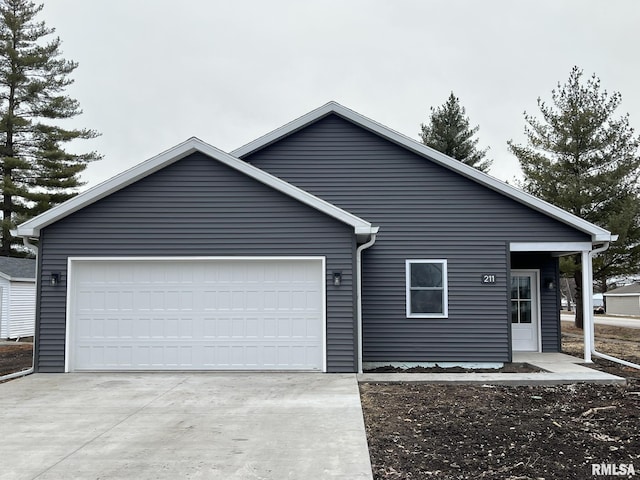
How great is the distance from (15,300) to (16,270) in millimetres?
1107

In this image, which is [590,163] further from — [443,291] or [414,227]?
[443,291]

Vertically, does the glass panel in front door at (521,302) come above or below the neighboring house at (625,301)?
above

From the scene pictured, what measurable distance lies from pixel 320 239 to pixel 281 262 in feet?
2.70

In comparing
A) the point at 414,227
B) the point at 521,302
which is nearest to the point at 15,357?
the point at 414,227

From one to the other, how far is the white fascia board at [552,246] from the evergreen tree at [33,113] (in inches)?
893

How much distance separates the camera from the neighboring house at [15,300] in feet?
61.4

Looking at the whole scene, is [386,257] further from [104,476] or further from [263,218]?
[104,476]

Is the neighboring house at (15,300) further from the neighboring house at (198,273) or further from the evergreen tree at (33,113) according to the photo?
the neighboring house at (198,273)

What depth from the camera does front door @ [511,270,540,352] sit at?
1290cm

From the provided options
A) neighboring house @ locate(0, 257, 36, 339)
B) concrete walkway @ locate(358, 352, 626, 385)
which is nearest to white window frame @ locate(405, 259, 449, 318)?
concrete walkway @ locate(358, 352, 626, 385)

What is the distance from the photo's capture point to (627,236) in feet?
65.0

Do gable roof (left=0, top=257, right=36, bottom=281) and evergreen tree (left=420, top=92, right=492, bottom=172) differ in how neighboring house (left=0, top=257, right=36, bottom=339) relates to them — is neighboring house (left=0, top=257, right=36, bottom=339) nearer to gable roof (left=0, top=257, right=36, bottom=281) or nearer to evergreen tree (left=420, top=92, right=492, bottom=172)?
gable roof (left=0, top=257, right=36, bottom=281)

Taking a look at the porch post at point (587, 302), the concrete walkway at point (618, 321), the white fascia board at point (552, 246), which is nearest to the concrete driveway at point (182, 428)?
the white fascia board at point (552, 246)

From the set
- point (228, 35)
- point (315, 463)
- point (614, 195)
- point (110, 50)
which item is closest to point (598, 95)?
point (614, 195)
